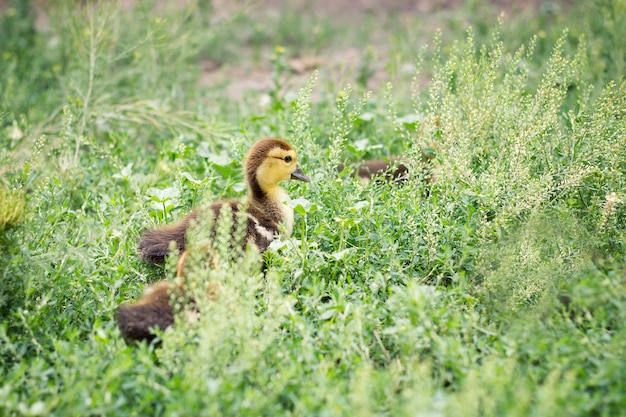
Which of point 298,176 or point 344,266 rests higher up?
point 298,176

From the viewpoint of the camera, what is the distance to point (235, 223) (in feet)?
11.4

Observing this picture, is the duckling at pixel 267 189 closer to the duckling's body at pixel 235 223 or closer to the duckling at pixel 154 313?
the duckling's body at pixel 235 223

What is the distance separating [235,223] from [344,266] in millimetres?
608

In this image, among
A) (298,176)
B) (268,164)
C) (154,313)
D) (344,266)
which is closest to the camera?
(154,313)

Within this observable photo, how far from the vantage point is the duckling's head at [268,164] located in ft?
12.5

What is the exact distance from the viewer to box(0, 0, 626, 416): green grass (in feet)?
8.29

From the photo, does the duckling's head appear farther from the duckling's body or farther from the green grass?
the green grass

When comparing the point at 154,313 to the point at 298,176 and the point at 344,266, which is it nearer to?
the point at 344,266

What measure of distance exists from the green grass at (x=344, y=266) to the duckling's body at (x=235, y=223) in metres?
0.12

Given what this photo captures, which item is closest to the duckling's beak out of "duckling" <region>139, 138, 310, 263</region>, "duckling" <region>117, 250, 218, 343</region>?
"duckling" <region>139, 138, 310, 263</region>

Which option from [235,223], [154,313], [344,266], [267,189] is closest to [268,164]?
[267,189]

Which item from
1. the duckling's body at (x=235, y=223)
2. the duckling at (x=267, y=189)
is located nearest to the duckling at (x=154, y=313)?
the duckling's body at (x=235, y=223)

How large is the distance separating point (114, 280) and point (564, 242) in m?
2.25

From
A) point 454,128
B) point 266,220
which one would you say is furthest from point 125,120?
point 454,128
